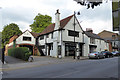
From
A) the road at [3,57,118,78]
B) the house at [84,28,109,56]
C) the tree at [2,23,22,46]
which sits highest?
the tree at [2,23,22,46]

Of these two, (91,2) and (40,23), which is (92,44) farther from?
(91,2)

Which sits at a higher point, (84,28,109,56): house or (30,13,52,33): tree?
(30,13,52,33): tree

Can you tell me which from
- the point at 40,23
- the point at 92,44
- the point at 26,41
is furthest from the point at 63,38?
the point at 40,23

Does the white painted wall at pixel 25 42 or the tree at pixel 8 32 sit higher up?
the tree at pixel 8 32

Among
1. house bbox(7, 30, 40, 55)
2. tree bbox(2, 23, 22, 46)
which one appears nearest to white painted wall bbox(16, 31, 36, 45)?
house bbox(7, 30, 40, 55)

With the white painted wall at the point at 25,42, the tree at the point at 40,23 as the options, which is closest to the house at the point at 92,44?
the white painted wall at the point at 25,42

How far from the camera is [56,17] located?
25.2 metres

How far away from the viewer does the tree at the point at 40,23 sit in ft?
151

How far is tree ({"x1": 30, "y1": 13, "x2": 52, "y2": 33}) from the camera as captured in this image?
151 ft

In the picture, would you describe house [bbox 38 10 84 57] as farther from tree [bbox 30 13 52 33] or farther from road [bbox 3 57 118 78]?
tree [bbox 30 13 52 33]

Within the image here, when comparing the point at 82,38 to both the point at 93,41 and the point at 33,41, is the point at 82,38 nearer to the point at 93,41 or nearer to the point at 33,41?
the point at 93,41

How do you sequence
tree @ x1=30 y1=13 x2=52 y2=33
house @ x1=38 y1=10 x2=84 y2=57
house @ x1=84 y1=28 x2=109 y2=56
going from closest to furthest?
house @ x1=38 y1=10 x2=84 y2=57 < house @ x1=84 y1=28 x2=109 y2=56 < tree @ x1=30 y1=13 x2=52 y2=33

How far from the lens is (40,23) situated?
46.3m

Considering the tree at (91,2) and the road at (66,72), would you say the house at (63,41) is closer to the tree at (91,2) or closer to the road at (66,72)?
the road at (66,72)
